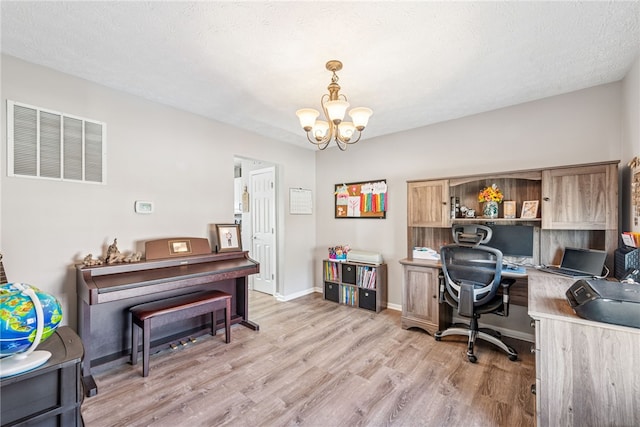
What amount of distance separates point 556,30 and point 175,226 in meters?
3.59

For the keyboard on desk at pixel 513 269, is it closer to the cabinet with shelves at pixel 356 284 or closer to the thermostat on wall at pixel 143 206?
the cabinet with shelves at pixel 356 284

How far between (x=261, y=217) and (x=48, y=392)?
12.1 ft

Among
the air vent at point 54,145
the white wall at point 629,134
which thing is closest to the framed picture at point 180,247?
the air vent at point 54,145

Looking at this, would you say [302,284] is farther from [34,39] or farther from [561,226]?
[34,39]

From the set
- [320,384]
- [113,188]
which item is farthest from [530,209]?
[113,188]

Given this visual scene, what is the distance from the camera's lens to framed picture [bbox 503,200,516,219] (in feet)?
9.49

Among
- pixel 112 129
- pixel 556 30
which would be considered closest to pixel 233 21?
pixel 112 129

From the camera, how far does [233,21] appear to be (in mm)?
1691

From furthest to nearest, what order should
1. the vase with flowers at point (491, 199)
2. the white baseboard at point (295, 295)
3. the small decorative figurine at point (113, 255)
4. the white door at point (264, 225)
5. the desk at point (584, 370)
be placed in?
the white door at point (264, 225) → the white baseboard at point (295, 295) → the vase with flowers at point (491, 199) → the small decorative figurine at point (113, 255) → the desk at point (584, 370)

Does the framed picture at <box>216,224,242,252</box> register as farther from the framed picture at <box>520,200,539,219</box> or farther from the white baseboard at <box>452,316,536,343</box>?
the framed picture at <box>520,200,539,219</box>

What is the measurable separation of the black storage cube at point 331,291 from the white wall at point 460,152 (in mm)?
486

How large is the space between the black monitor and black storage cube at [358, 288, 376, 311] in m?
1.58

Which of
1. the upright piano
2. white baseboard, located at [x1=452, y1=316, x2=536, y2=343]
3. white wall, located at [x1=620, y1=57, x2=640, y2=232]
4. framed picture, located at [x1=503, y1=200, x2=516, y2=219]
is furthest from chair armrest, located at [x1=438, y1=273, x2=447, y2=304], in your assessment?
the upright piano

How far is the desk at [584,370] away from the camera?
1315 mm
